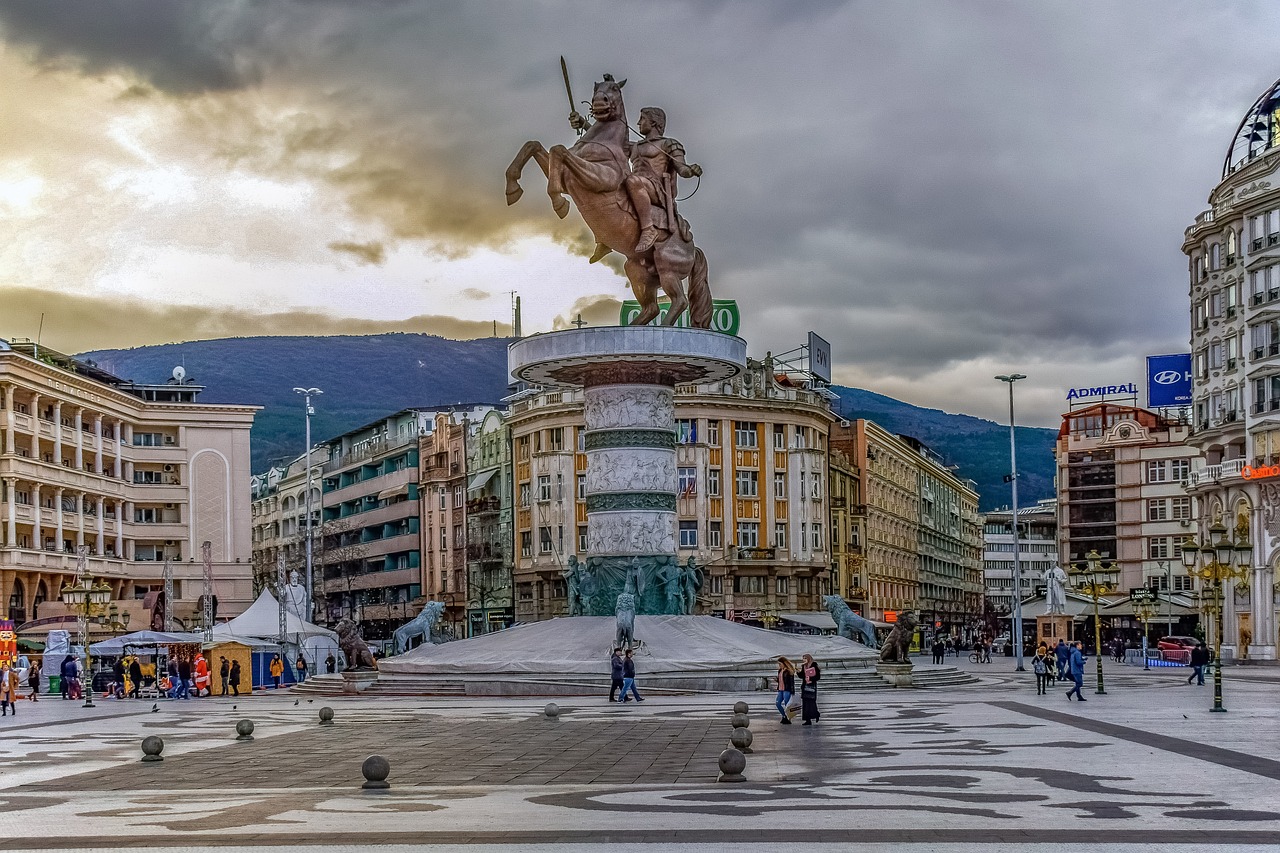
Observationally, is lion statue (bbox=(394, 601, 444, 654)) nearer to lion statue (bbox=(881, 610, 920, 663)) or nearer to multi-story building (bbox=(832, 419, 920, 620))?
lion statue (bbox=(881, 610, 920, 663))

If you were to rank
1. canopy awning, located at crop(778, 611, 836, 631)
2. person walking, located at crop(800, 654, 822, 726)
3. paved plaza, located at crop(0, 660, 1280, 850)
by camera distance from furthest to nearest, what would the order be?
canopy awning, located at crop(778, 611, 836, 631), person walking, located at crop(800, 654, 822, 726), paved plaza, located at crop(0, 660, 1280, 850)

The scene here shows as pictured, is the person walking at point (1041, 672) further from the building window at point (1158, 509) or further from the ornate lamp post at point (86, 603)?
the building window at point (1158, 509)

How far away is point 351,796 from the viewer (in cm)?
2098

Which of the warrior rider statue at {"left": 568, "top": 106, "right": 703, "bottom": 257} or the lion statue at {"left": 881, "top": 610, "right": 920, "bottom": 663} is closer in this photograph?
the lion statue at {"left": 881, "top": 610, "right": 920, "bottom": 663}

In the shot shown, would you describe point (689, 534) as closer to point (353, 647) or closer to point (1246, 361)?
point (1246, 361)

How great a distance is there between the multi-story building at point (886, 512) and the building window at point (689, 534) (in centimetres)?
1866

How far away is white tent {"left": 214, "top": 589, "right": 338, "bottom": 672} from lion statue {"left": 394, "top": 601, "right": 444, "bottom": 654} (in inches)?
337

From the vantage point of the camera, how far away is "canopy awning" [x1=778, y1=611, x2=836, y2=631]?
92875 millimetres

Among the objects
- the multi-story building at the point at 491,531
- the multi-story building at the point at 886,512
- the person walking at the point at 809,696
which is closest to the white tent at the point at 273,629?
the person walking at the point at 809,696

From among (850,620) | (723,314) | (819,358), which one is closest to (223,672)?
(850,620)

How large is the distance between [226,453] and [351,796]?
8329 cm

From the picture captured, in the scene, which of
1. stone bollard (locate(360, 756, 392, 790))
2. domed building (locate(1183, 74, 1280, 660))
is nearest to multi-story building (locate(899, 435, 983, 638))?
domed building (locate(1183, 74, 1280, 660))

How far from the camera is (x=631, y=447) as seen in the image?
52219 millimetres

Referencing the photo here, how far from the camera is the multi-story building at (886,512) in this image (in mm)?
118000
